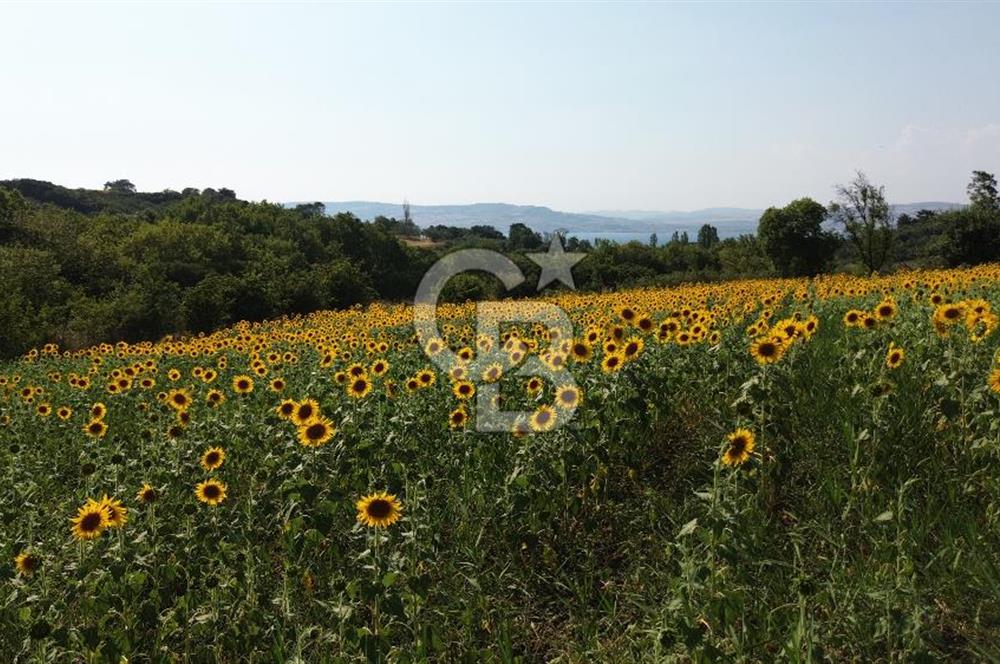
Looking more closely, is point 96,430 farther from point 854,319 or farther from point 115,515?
point 854,319

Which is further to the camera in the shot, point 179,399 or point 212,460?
point 179,399

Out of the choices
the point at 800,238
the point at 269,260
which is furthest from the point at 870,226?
the point at 269,260

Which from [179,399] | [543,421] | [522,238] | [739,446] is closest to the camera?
[739,446]

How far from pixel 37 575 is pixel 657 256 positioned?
61312 millimetres

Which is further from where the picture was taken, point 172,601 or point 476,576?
point 172,601

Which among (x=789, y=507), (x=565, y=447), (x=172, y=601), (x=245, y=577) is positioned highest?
(x=565, y=447)

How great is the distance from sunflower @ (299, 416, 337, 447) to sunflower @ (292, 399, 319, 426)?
12 cm

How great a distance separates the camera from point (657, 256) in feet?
204

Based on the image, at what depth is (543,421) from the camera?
3893 millimetres

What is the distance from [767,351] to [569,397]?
3.80ft

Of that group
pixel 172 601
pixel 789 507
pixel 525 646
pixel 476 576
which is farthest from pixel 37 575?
pixel 789 507

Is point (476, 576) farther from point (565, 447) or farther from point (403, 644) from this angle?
point (565, 447)

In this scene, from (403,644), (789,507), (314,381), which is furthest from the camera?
(314,381)

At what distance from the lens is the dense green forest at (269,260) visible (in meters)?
28.8
